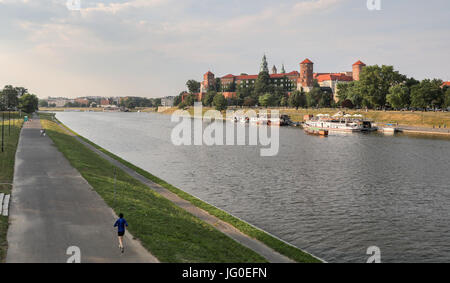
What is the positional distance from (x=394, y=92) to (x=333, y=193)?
10385cm

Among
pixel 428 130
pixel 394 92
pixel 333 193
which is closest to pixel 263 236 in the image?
pixel 333 193

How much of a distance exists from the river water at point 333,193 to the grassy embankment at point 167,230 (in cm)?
443

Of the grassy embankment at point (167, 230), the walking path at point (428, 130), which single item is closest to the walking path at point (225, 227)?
the grassy embankment at point (167, 230)

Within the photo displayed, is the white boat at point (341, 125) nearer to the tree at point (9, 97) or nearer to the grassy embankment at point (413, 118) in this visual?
the grassy embankment at point (413, 118)

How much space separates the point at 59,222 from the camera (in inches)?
700

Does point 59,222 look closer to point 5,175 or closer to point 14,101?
point 5,175

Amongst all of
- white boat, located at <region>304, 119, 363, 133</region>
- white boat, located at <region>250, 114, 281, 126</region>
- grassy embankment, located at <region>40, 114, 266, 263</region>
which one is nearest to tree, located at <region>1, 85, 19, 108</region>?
white boat, located at <region>250, 114, 281, 126</region>

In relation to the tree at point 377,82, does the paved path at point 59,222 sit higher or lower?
lower

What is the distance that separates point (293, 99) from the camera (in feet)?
557

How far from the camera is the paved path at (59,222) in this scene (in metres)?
14.4
